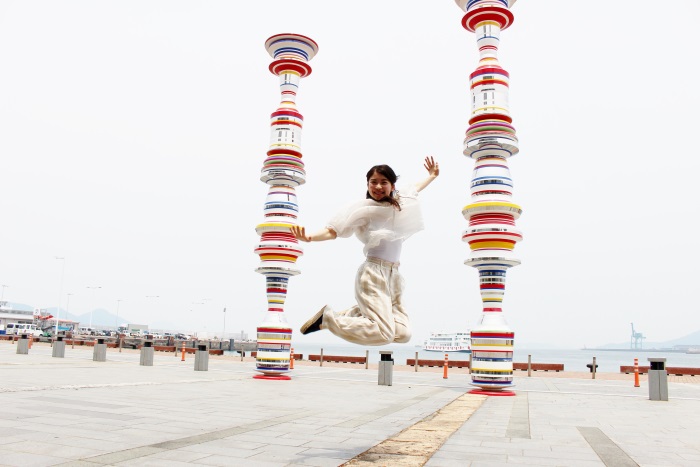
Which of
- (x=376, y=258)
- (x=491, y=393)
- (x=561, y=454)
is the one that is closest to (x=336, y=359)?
(x=491, y=393)

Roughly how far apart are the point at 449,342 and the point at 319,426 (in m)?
99.4

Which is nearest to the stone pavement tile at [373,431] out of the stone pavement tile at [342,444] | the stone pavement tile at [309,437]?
the stone pavement tile at [309,437]

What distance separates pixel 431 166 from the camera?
16.9ft

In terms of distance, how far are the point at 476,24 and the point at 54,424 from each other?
47.8ft

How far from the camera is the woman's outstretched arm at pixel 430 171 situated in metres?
5.01

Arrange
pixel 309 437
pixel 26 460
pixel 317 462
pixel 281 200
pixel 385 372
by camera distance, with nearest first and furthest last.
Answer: pixel 26 460 → pixel 317 462 → pixel 309 437 → pixel 385 372 → pixel 281 200

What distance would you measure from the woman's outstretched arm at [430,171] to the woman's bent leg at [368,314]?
89 cm

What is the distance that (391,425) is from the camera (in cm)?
928

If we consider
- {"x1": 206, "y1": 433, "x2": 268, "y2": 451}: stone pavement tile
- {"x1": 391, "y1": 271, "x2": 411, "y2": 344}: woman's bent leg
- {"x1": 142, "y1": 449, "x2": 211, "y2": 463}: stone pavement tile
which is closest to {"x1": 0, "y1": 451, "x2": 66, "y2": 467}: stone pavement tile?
{"x1": 142, "y1": 449, "x2": 211, "y2": 463}: stone pavement tile

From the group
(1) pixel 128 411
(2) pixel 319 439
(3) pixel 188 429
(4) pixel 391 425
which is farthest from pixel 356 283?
(1) pixel 128 411

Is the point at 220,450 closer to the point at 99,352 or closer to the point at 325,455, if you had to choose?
the point at 325,455

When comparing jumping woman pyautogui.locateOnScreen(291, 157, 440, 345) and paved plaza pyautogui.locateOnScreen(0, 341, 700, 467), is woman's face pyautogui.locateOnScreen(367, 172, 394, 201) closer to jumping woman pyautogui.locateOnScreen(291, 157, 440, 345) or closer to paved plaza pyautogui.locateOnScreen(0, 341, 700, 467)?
jumping woman pyautogui.locateOnScreen(291, 157, 440, 345)

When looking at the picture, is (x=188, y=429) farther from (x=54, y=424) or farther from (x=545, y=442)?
(x=545, y=442)

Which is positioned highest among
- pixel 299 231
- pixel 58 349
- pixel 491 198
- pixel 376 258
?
pixel 491 198
